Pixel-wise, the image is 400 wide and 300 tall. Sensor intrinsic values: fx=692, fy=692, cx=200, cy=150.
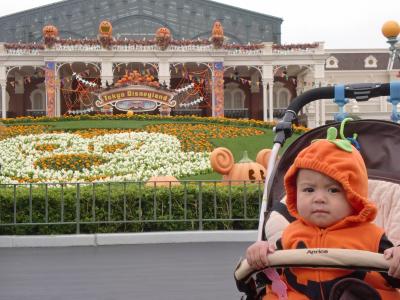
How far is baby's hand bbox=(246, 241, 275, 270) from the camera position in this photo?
261 cm

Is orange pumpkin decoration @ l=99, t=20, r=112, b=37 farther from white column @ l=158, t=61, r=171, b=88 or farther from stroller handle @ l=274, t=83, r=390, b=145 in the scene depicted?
stroller handle @ l=274, t=83, r=390, b=145

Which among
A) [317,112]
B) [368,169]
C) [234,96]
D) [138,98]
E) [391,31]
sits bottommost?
[368,169]

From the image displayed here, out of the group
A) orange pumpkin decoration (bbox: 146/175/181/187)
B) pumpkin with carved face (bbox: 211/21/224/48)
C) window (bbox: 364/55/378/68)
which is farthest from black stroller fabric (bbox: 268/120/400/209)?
window (bbox: 364/55/378/68)

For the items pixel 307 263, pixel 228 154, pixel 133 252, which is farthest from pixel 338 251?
pixel 228 154

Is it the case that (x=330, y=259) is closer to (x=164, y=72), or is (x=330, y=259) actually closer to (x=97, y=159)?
(x=97, y=159)

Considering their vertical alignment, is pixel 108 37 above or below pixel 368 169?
above

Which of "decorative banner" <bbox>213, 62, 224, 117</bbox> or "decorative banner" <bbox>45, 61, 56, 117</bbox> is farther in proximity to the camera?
"decorative banner" <bbox>213, 62, 224, 117</bbox>

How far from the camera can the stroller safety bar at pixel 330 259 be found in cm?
236

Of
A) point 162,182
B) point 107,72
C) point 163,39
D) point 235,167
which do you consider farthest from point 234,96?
point 162,182

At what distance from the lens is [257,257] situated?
2.63 m

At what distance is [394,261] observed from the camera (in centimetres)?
233

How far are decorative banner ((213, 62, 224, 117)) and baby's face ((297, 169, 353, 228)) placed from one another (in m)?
30.1

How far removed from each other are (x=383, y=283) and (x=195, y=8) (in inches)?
1632

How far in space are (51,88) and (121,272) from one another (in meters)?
27.1
